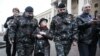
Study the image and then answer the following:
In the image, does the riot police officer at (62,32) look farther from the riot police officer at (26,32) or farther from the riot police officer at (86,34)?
the riot police officer at (26,32)

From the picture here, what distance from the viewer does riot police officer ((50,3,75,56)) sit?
8.50 m

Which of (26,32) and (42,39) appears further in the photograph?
(26,32)

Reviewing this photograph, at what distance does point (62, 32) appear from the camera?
852 centimetres

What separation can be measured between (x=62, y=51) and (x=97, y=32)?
1151 mm

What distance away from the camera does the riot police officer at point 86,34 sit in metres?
8.70

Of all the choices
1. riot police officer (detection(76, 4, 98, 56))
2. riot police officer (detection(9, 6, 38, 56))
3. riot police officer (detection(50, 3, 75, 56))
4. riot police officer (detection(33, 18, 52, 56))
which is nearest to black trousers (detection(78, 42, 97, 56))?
riot police officer (detection(76, 4, 98, 56))

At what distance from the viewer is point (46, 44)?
8742mm

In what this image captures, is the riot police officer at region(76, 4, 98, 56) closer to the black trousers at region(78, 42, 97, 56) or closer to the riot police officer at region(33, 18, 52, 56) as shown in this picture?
the black trousers at region(78, 42, 97, 56)

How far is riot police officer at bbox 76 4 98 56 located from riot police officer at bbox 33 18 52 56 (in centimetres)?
87

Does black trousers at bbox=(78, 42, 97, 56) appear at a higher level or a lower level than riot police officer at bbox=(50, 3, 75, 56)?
lower

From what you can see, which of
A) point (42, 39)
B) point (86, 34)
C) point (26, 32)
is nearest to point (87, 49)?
point (86, 34)

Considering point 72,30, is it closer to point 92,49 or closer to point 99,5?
point 92,49

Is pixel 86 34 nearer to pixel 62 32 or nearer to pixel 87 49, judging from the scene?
pixel 87 49

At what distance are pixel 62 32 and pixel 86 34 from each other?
694 mm
